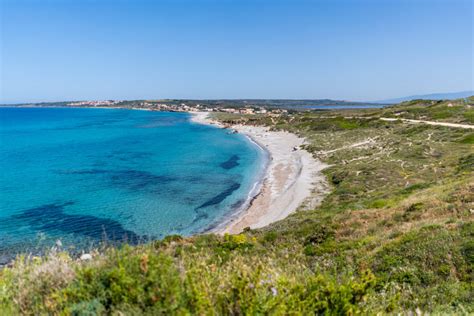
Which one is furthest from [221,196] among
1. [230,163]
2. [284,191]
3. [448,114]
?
[448,114]

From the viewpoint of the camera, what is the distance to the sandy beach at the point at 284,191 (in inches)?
1122

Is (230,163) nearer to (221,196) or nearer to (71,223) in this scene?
(221,196)

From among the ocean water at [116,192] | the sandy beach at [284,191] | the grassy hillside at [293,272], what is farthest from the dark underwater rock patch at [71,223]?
the grassy hillside at [293,272]

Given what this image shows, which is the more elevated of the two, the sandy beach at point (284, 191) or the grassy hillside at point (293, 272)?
the grassy hillside at point (293, 272)

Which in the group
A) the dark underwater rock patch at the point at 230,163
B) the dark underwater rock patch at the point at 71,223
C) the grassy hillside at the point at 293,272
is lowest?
the dark underwater rock patch at the point at 71,223

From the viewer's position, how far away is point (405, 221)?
1448cm

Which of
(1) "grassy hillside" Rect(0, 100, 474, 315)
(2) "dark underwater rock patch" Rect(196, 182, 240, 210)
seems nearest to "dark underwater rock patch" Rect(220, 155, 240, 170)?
(2) "dark underwater rock patch" Rect(196, 182, 240, 210)

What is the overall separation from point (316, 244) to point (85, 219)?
2407 cm

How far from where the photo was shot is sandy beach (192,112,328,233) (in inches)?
1122

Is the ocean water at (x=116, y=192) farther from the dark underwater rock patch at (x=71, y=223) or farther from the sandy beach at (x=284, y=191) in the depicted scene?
the sandy beach at (x=284, y=191)

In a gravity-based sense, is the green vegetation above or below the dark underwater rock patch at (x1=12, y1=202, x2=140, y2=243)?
above

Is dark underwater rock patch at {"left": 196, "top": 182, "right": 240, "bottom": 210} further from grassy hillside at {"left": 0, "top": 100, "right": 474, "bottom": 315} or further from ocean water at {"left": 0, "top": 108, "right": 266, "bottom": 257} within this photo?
grassy hillside at {"left": 0, "top": 100, "right": 474, "bottom": 315}

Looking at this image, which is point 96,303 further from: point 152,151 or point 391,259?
point 152,151

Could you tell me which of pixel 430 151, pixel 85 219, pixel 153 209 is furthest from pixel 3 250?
pixel 430 151
